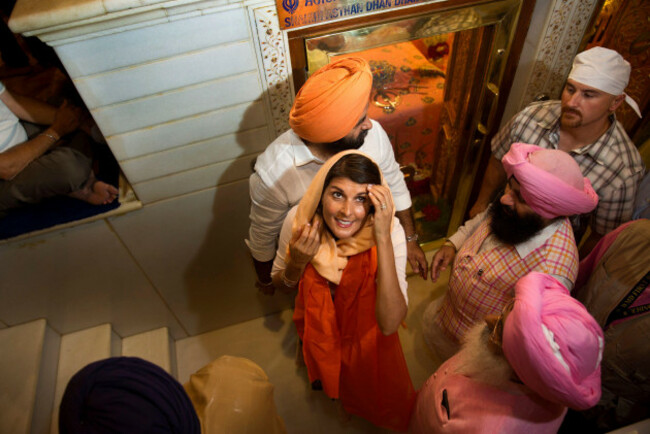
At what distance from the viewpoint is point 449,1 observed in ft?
6.41

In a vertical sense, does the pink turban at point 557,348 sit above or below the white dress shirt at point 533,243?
above

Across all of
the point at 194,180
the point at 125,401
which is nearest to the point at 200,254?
the point at 194,180

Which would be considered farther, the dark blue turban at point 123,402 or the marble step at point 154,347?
the marble step at point 154,347

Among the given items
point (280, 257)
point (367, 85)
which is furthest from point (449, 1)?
point (280, 257)

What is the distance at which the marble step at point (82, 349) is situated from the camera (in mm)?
2690

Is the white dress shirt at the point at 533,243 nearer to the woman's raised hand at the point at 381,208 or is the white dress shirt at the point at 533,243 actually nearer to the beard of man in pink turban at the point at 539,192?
the beard of man in pink turban at the point at 539,192

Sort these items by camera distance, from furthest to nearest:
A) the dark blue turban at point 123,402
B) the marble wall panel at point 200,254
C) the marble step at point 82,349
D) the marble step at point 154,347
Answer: the marble step at point 154,347, the marble step at point 82,349, the marble wall panel at point 200,254, the dark blue turban at point 123,402

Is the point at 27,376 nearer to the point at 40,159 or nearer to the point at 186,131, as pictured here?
the point at 40,159

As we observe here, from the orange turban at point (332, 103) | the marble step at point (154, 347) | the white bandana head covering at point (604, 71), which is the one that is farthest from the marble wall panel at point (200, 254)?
the white bandana head covering at point (604, 71)

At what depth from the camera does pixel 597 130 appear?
2.02 m

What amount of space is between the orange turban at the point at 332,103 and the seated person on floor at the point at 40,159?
4.03ft

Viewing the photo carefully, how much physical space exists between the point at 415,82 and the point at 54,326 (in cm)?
307

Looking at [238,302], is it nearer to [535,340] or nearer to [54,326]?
[54,326]

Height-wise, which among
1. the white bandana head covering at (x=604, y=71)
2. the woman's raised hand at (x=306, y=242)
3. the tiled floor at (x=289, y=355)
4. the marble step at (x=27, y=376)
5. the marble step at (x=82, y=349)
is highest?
the white bandana head covering at (x=604, y=71)
